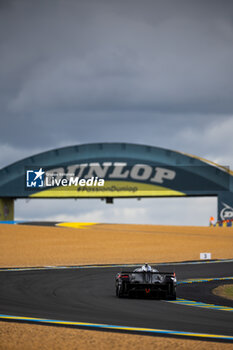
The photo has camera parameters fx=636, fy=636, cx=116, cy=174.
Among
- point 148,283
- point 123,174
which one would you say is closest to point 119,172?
point 123,174

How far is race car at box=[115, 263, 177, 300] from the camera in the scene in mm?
20562

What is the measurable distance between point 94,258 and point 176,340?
3136 cm

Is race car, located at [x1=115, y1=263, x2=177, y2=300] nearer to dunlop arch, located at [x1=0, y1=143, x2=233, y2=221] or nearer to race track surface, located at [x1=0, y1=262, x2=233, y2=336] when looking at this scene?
race track surface, located at [x1=0, y1=262, x2=233, y2=336]

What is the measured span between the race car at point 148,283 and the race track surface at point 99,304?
360mm

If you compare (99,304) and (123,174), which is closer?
(99,304)

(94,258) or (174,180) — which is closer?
(94,258)

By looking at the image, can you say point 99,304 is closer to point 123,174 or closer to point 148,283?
point 148,283

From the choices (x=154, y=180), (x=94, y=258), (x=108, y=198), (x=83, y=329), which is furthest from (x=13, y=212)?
(x=83, y=329)

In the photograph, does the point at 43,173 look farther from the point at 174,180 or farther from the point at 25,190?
the point at 174,180

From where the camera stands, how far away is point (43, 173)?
76000 millimetres

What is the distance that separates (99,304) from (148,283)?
240 cm

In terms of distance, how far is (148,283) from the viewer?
20.7 m

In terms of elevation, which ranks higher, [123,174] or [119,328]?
[123,174]

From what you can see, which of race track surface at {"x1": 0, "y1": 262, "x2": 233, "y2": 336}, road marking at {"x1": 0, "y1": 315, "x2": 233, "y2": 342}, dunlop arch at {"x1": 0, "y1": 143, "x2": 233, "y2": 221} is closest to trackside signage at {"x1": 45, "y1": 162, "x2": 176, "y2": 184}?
dunlop arch at {"x1": 0, "y1": 143, "x2": 233, "y2": 221}
